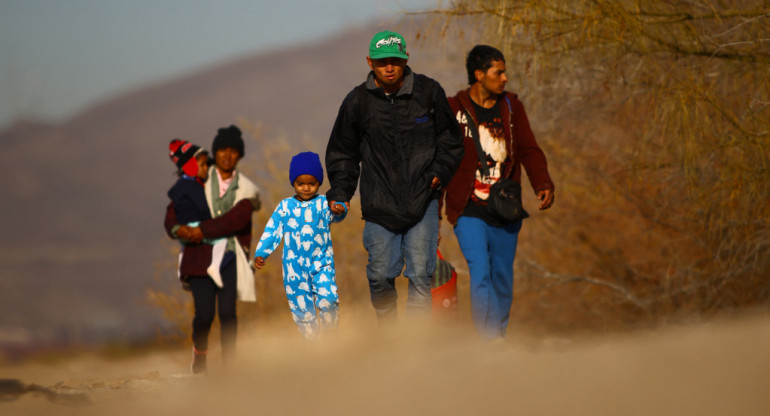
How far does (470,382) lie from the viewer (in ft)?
12.2

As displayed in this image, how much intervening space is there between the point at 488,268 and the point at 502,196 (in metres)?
0.44

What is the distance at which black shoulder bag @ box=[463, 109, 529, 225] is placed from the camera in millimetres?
5234

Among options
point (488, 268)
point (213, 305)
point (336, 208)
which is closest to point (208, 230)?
point (213, 305)

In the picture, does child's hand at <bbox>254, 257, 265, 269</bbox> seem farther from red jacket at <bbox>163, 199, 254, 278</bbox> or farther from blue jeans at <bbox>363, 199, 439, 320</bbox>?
red jacket at <bbox>163, 199, 254, 278</bbox>

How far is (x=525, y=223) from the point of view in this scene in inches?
481

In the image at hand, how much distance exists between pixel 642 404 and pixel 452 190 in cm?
224

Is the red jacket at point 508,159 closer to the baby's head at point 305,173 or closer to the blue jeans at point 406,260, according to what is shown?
the blue jeans at point 406,260

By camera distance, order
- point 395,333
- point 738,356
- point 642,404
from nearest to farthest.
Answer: point 642,404 → point 738,356 → point 395,333

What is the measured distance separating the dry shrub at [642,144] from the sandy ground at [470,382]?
2.76 meters

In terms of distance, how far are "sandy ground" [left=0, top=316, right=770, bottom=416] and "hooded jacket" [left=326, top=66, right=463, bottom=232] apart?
698 mm

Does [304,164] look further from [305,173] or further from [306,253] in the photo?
[306,253]

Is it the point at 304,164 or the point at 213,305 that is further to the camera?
the point at 213,305

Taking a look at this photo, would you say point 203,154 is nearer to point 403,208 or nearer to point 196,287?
point 196,287

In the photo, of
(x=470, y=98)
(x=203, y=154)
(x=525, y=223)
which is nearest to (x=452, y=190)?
(x=470, y=98)
